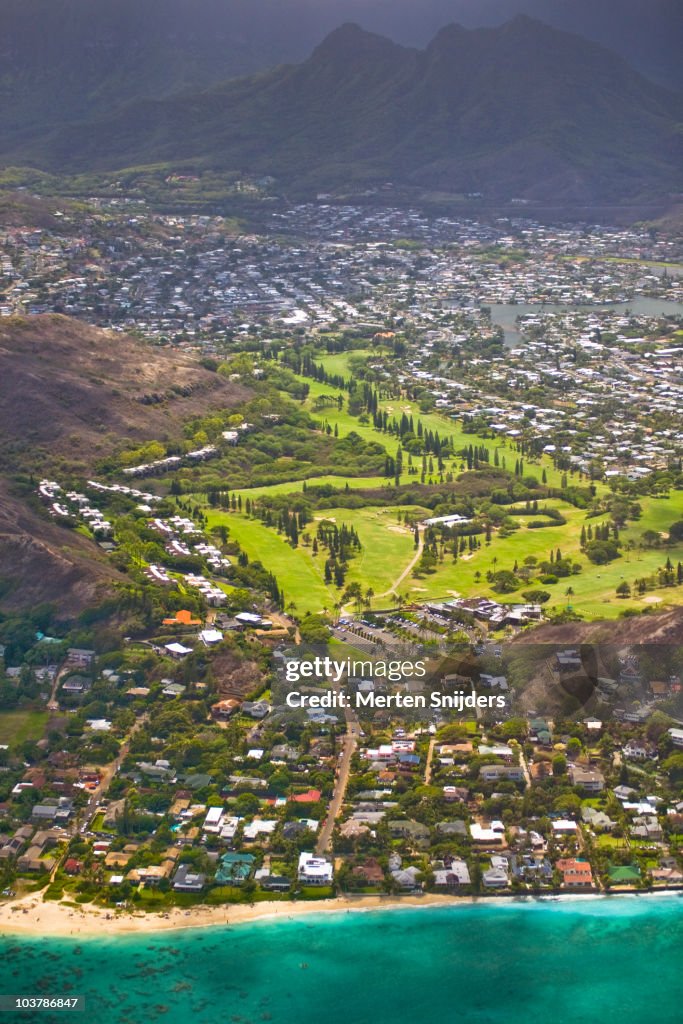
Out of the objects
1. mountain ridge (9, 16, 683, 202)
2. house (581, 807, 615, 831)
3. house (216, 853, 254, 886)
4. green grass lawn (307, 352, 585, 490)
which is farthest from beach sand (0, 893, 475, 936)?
mountain ridge (9, 16, 683, 202)

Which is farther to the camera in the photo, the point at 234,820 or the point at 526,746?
the point at 526,746

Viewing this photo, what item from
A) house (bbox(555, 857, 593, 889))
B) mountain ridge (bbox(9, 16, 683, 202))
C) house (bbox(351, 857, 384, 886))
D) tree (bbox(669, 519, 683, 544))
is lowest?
house (bbox(351, 857, 384, 886))

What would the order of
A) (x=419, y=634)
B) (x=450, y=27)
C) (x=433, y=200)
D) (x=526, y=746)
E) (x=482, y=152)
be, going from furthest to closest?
(x=450, y=27)
(x=482, y=152)
(x=433, y=200)
(x=419, y=634)
(x=526, y=746)

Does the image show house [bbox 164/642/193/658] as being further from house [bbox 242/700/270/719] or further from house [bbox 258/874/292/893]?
house [bbox 258/874/292/893]

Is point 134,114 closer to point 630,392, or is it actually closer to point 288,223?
point 288,223

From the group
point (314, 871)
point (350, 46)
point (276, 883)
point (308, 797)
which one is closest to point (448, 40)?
point (350, 46)

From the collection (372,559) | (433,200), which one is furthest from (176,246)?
(372,559)
